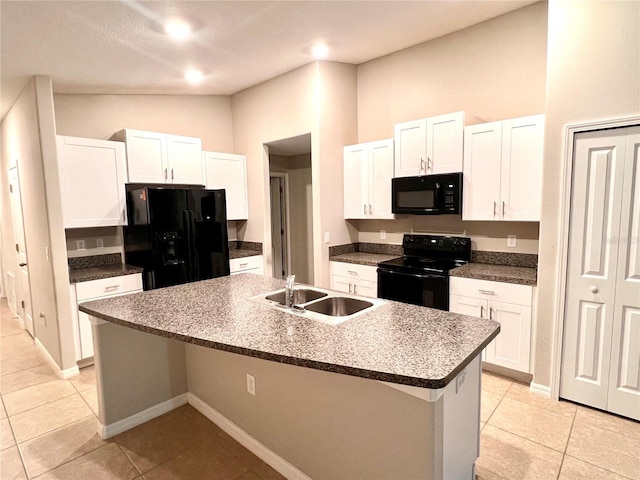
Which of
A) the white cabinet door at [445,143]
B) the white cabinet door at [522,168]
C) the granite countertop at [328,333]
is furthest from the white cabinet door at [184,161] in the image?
the white cabinet door at [522,168]

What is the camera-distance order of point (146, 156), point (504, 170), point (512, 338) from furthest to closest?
1. point (146, 156)
2. point (504, 170)
3. point (512, 338)

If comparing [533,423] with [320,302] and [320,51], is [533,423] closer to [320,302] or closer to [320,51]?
[320,302]

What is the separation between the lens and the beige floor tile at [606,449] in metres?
1.98

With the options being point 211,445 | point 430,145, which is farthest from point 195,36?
point 211,445

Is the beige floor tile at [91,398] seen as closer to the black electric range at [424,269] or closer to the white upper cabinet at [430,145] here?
the black electric range at [424,269]

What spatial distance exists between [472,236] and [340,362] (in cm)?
269

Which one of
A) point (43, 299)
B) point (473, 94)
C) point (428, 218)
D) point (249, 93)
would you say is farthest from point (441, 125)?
point (43, 299)

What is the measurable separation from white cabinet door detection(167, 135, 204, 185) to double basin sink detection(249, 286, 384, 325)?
242 centimetres

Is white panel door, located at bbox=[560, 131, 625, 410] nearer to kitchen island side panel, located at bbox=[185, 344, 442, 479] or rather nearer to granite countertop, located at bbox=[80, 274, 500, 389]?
granite countertop, located at bbox=[80, 274, 500, 389]

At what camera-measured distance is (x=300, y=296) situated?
2.31m

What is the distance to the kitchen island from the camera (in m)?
1.35

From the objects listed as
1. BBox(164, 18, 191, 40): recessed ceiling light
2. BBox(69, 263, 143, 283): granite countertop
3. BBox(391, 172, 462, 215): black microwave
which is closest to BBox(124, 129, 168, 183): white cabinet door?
BBox(69, 263, 143, 283): granite countertop

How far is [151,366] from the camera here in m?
2.51

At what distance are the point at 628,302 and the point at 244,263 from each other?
3661mm
